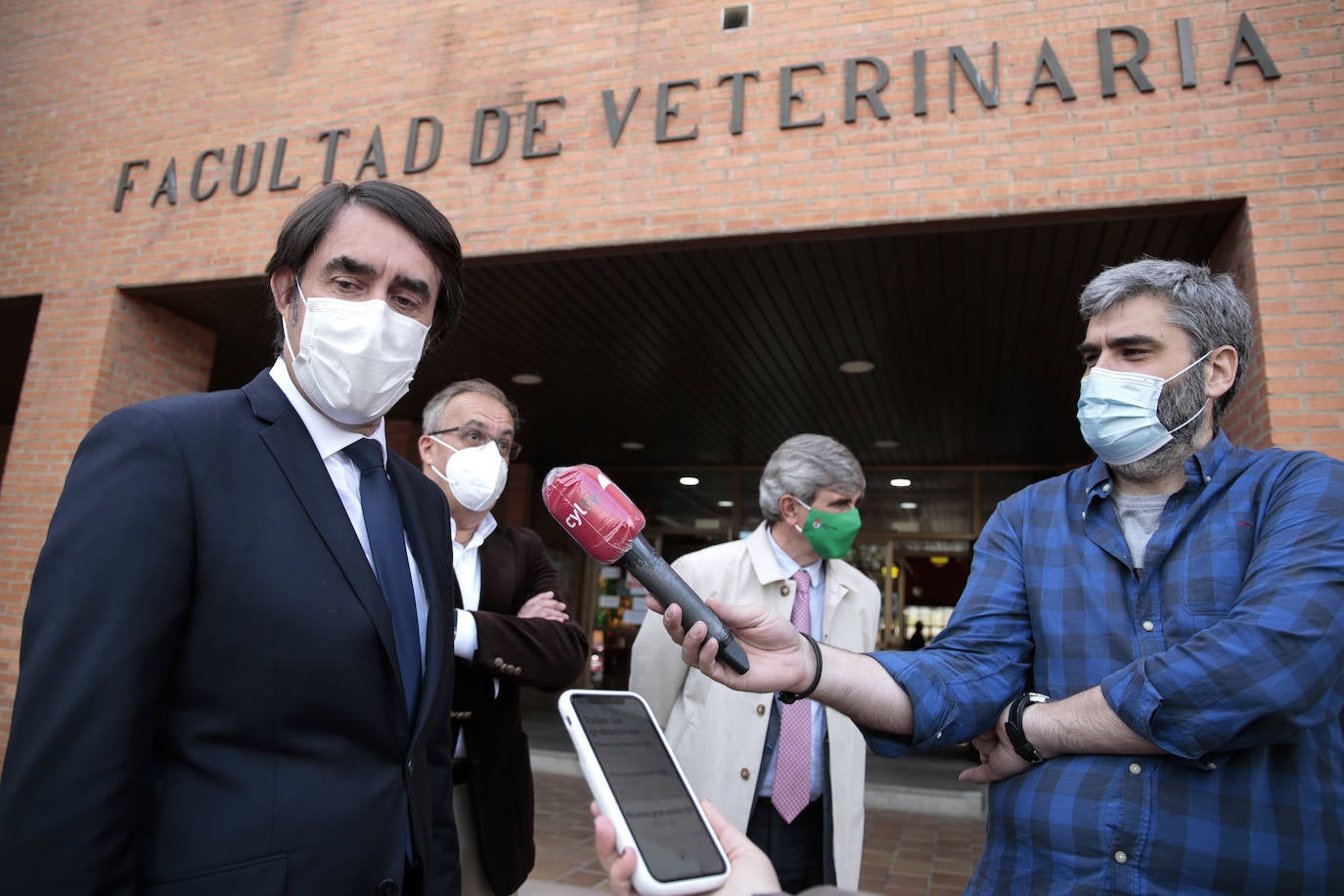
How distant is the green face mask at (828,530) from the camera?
3053mm

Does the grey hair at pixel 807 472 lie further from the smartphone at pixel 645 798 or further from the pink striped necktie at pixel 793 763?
the smartphone at pixel 645 798

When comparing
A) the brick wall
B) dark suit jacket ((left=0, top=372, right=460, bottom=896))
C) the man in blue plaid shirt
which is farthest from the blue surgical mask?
the brick wall

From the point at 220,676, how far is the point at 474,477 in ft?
5.28

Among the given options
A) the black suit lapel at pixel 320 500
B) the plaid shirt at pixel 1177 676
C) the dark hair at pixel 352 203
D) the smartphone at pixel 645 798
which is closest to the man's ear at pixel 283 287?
the dark hair at pixel 352 203

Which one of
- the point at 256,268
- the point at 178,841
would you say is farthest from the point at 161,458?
the point at 256,268

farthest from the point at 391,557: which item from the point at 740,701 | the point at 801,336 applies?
the point at 801,336

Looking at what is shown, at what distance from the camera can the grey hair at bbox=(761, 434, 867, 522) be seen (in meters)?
3.11

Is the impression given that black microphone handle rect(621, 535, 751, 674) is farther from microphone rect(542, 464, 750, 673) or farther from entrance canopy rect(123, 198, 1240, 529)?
entrance canopy rect(123, 198, 1240, 529)

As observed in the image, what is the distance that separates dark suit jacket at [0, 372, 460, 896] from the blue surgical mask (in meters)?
1.45

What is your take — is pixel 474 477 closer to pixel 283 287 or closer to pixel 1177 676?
pixel 283 287

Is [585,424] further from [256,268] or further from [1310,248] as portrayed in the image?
[1310,248]

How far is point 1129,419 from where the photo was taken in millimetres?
1732

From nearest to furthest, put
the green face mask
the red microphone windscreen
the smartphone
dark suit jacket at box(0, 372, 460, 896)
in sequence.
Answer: the smartphone → dark suit jacket at box(0, 372, 460, 896) → the red microphone windscreen → the green face mask

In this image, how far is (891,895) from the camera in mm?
4977
